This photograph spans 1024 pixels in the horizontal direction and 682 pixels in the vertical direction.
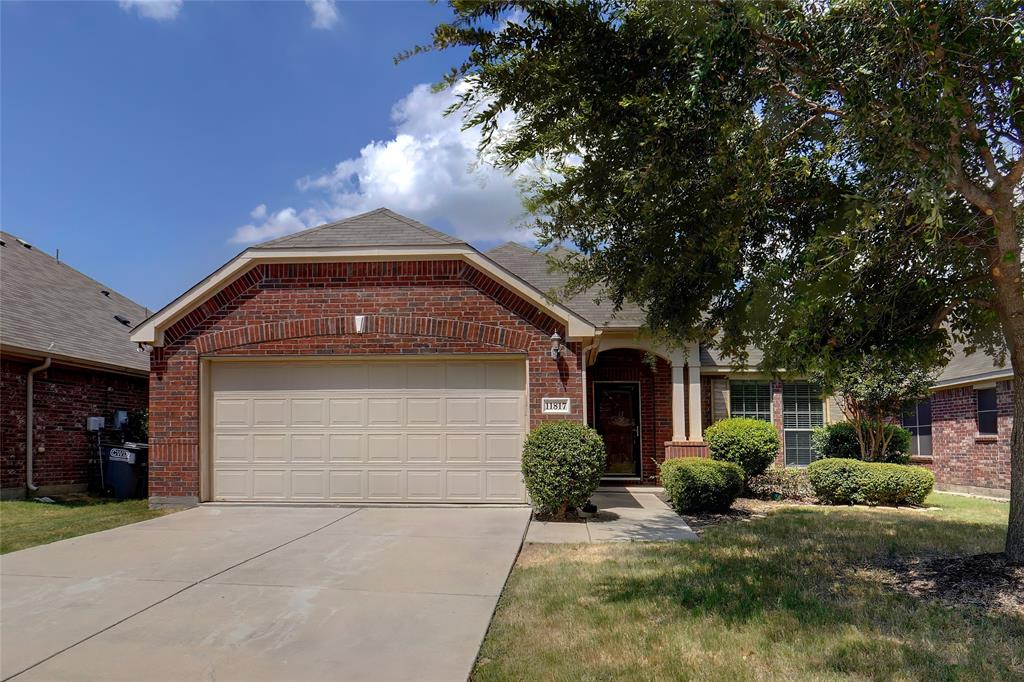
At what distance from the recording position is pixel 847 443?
49.9 feet

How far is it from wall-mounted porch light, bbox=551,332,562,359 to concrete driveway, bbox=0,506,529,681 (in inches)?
113

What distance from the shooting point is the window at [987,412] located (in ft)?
48.1

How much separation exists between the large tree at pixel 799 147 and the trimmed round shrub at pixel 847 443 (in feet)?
28.0

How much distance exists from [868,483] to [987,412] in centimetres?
482

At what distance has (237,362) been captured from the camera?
1145cm

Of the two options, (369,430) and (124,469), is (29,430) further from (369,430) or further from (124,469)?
(369,430)

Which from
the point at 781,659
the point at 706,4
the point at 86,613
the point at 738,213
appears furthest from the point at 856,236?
the point at 86,613

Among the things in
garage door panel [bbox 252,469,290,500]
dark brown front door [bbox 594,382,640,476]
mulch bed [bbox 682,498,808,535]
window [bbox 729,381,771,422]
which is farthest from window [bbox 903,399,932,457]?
garage door panel [bbox 252,469,290,500]

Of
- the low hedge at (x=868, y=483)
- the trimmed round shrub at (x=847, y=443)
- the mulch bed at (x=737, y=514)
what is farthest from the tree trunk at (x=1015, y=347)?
the trimmed round shrub at (x=847, y=443)

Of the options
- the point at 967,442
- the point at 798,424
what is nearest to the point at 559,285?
the point at 798,424

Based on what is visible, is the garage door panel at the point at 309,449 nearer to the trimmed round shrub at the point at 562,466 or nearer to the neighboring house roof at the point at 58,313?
the trimmed round shrub at the point at 562,466

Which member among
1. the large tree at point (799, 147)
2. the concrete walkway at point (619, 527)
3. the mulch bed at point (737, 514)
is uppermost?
the large tree at point (799, 147)

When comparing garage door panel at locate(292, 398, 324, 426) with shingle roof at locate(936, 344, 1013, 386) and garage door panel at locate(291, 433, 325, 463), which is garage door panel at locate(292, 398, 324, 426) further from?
shingle roof at locate(936, 344, 1013, 386)

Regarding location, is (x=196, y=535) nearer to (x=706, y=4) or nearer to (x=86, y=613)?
(x=86, y=613)
